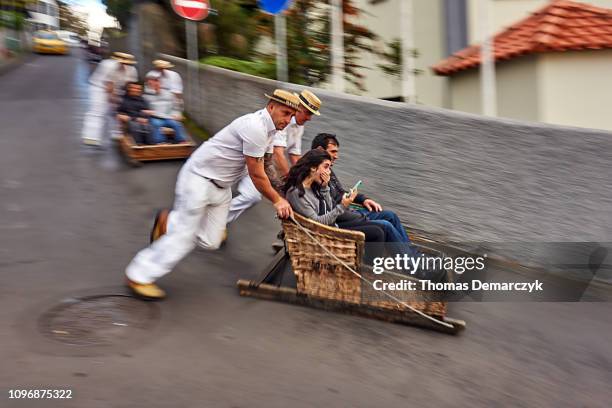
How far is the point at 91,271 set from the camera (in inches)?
240

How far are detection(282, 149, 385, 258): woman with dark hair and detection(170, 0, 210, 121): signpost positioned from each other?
21.9 ft

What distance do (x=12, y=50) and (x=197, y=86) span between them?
95.0 ft

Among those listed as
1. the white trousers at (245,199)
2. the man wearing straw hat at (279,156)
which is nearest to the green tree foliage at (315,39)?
the man wearing straw hat at (279,156)

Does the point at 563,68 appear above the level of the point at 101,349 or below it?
above

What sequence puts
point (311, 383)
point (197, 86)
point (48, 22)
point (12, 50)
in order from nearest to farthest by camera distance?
point (311, 383) → point (197, 86) → point (12, 50) → point (48, 22)

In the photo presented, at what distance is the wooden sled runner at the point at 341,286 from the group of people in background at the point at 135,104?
5.75 meters

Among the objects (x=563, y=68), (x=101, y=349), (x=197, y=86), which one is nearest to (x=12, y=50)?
(x=197, y=86)

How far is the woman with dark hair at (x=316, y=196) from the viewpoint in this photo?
17.9ft

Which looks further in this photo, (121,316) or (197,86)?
(197,86)

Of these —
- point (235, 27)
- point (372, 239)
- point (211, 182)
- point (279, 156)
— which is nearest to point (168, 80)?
point (279, 156)

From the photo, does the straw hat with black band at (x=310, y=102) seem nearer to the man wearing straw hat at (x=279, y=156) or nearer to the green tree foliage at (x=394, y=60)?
the man wearing straw hat at (x=279, y=156)

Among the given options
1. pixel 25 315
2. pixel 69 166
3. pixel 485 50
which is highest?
pixel 485 50

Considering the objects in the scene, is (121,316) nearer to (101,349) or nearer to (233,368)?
(101,349)

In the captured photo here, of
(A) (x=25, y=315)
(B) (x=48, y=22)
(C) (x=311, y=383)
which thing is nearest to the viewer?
(C) (x=311, y=383)
